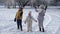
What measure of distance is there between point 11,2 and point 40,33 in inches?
1660

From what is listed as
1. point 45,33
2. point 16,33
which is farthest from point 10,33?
point 45,33

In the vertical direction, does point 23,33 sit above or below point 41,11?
below

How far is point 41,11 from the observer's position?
13016mm

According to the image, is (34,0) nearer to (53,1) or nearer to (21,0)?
(21,0)

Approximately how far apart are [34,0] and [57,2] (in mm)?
14906

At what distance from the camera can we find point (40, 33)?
12406mm

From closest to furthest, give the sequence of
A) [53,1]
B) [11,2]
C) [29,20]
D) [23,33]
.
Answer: [23,33] < [29,20] < [11,2] < [53,1]

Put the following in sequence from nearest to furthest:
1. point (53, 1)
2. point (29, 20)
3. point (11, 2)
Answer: point (29, 20), point (11, 2), point (53, 1)

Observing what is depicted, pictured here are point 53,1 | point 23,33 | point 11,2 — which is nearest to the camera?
point 23,33

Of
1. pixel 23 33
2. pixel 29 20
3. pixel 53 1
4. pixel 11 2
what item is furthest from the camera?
pixel 53 1

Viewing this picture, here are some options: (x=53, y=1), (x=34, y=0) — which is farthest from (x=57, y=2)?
(x=34, y=0)

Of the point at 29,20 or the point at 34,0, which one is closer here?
the point at 29,20

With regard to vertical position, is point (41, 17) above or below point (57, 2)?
above

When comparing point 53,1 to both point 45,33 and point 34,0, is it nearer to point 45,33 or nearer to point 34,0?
point 34,0
